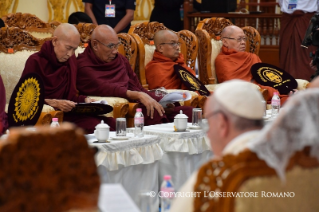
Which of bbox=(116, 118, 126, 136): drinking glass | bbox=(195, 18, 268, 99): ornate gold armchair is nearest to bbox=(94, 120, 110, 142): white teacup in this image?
bbox=(116, 118, 126, 136): drinking glass

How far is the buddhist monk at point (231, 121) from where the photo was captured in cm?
151

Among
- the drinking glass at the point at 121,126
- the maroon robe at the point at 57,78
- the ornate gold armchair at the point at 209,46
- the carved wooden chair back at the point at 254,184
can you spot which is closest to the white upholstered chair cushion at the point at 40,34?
the maroon robe at the point at 57,78

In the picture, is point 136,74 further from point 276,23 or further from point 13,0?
point 276,23

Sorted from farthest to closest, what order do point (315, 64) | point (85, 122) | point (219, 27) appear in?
point (219, 27), point (315, 64), point (85, 122)

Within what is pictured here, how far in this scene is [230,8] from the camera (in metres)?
8.52

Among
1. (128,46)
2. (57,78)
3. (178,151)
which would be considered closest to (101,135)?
(178,151)

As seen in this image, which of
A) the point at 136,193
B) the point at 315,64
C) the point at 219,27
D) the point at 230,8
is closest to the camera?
the point at 136,193

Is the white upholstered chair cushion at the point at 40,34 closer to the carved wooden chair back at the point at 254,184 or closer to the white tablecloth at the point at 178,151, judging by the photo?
the white tablecloth at the point at 178,151

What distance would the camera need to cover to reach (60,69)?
15.0 ft

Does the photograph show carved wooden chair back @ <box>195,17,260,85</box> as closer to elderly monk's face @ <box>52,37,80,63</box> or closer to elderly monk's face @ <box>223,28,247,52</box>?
elderly monk's face @ <box>223,28,247,52</box>

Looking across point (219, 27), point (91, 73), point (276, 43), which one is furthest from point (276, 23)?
point (91, 73)

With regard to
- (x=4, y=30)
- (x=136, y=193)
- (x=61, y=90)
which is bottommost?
(x=136, y=193)

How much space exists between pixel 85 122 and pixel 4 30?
105cm

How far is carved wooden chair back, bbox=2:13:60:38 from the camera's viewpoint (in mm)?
5289
